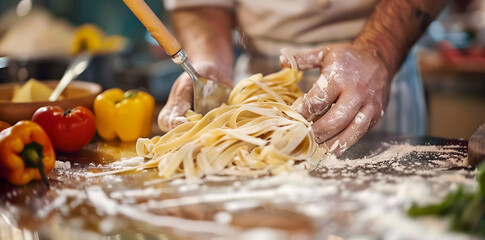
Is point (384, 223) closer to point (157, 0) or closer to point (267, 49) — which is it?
point (267, 49)

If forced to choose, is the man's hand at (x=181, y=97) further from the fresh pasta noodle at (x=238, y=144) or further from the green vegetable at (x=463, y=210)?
the green vegetable at (x=463, y=210)

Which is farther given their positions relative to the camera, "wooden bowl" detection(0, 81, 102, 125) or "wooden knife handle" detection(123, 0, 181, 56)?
"wooden bowl" detection(0, 81, 102, 125)

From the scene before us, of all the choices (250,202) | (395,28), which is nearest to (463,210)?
(250,202)

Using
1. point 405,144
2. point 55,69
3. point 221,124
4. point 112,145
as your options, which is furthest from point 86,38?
point 405,144

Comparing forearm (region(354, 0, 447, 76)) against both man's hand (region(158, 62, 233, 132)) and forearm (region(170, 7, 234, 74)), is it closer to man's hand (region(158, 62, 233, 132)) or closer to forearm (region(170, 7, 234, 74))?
man's hand (region(158, 62, 233, 132))

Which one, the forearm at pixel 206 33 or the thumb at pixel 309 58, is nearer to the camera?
the thumb at pixel 309 58

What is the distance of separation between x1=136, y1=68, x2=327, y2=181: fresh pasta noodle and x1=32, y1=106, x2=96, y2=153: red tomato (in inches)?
12.7

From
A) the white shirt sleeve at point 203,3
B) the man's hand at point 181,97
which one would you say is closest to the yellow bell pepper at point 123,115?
the man's hand at point 181,97

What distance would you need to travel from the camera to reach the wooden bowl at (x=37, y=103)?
2.49 metres

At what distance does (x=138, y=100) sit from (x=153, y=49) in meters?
4.32

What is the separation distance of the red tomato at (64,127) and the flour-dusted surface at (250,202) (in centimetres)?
25

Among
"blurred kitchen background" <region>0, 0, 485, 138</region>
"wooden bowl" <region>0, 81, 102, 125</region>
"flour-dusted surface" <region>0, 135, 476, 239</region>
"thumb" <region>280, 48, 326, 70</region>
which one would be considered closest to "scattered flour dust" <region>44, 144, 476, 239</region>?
"flour-dusted surface" <region>0, 135, 476, 239</region>

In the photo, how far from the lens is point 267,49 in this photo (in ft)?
10.9

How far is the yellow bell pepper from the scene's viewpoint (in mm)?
2705
